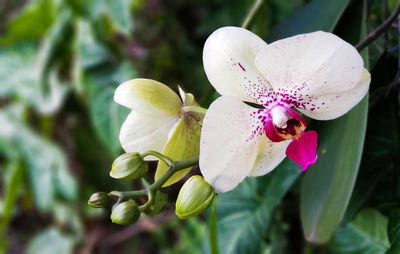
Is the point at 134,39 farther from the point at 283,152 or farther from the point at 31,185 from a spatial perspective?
the point at 283,152

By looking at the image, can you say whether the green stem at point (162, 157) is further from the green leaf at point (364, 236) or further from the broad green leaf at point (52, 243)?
the broad green leaf at point (52, 243)

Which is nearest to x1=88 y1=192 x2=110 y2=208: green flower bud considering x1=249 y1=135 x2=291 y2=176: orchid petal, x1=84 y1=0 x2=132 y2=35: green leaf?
x1=249 y1=135 x2=291 y2=176: orchid petal

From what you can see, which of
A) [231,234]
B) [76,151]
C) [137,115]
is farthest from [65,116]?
[137,115]

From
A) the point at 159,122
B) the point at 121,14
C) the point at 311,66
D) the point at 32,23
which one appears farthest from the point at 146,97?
the point at 32,23

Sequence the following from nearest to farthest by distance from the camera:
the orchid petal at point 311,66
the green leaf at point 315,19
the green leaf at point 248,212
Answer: the orchid petal at point 311,66
the green leaf at point 315,19
the green leaf at point 248,212

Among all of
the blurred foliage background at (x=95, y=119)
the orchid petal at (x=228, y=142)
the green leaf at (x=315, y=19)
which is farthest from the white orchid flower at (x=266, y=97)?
the blurred foliage background at (x=95, y=119)

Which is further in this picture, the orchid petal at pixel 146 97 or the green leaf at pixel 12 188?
the green leaf at pixel 12 188
